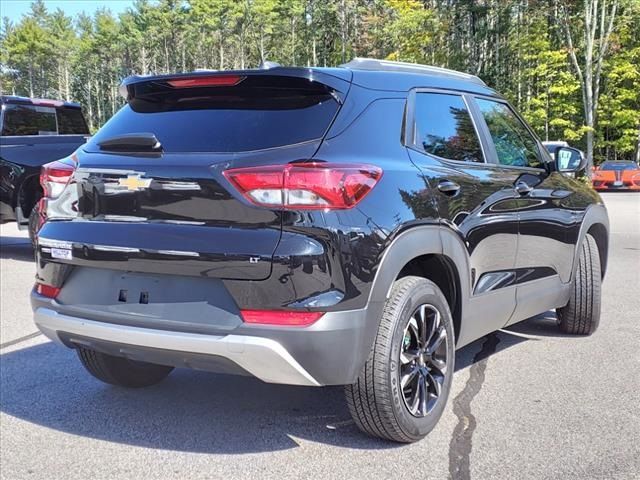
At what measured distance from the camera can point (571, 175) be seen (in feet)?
17.2

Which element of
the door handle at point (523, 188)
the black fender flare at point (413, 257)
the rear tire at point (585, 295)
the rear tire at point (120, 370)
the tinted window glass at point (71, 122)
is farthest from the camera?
the tinted window glass at point (71, 122)

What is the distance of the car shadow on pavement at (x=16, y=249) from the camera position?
10047 millimetres

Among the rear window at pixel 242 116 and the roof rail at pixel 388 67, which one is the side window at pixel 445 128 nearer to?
the roof rail at pixel 388 67

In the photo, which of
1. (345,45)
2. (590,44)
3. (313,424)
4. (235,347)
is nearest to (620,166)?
(590,44)

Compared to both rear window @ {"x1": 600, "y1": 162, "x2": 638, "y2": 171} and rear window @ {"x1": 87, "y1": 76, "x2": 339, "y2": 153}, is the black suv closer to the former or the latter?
rear window @ {"x1": 87, "y1": 76, "x2": 339, "y2": 153}

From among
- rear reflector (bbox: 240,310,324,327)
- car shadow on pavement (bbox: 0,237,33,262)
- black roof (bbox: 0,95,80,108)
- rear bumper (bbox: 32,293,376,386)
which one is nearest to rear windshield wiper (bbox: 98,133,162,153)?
rear bumper (bbox: 32,293,376,386)

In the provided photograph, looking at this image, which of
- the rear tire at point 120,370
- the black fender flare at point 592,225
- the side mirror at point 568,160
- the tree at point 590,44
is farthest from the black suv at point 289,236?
the tree at point 590,44

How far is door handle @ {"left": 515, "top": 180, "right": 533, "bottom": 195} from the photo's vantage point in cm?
414

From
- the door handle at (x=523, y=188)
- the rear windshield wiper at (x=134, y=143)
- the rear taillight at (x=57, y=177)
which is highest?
the rear windshield wiper at (x=134, y=143)

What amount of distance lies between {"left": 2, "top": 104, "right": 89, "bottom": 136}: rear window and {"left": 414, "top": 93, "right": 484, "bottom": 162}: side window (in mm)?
7962

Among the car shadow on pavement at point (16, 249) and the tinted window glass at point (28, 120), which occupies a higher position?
the tinted window glass at point (28, 120)

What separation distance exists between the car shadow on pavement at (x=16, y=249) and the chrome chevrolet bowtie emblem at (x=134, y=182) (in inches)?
295

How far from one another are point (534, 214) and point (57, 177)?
2.89m

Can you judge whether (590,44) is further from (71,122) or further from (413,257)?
(413,257)
